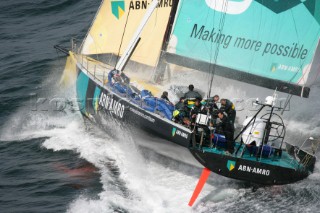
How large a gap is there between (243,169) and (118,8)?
703cm

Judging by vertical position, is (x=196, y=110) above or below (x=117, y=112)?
above

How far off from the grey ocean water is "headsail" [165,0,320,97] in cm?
153

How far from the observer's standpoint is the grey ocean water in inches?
482

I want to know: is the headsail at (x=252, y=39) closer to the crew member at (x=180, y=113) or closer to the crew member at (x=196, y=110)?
the crew member at (x=196, y=110)

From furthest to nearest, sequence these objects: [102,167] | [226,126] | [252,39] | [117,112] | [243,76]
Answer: [243,76] < [252,39] < [117,112] < [102,167] < [226,126]

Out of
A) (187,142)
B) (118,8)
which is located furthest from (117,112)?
(118,8)

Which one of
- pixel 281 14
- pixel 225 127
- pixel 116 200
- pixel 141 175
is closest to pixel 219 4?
pixel 281 14

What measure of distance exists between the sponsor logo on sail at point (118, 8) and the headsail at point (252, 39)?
2.11 meters

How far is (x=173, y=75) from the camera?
17.1 metres

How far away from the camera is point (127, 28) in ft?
57.6

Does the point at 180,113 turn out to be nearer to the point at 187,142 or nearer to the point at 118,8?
the point at 187,142

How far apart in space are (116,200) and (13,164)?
3.79 meters

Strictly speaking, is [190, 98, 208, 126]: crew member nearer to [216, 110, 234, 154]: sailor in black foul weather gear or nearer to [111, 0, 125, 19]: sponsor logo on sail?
[216, 110, 234, 154]: sailor in black foul weather gear

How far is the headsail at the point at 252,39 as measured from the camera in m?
14.0
